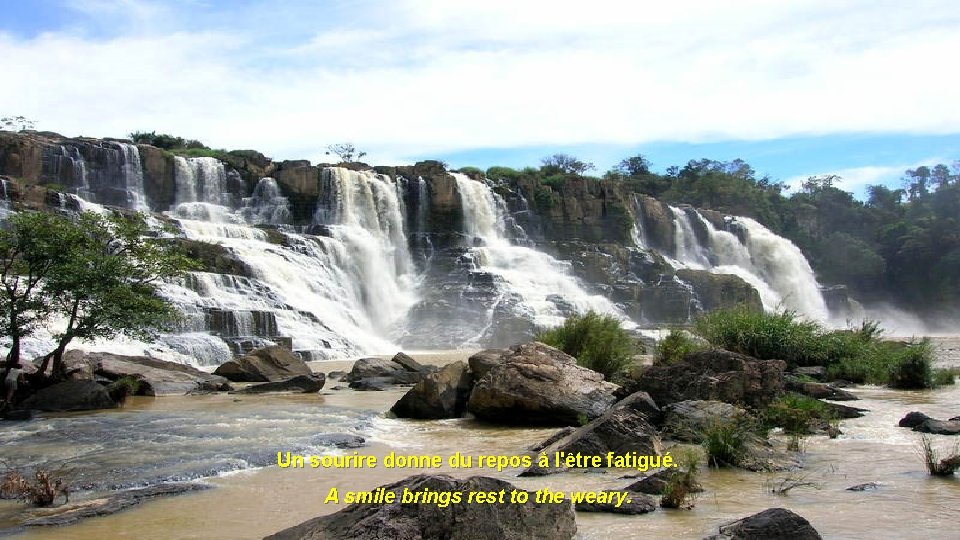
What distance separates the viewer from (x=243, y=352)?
24.7 metres

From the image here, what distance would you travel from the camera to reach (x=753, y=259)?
Result: 194 ft

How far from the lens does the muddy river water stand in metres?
5.73

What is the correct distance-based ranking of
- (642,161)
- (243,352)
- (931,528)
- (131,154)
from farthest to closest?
1. (642,161)
2. (131,154)
3. (243,352)
4. (931,528)

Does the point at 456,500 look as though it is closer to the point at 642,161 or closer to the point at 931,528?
the point at 931,528

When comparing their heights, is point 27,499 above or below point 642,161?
below

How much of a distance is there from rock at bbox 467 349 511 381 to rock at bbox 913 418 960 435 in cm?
588

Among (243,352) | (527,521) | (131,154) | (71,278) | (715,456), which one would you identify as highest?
(131,154)

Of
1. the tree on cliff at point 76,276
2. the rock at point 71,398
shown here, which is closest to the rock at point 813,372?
the tree on cliff at point 76,276

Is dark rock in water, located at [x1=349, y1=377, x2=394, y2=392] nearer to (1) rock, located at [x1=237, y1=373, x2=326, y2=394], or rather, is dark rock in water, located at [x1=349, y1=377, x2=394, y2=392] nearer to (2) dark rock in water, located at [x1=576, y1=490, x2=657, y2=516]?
(1) rock, located at [x1=237, y1=373, x2=326, y2=394]

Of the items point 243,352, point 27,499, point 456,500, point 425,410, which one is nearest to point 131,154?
point 243,352

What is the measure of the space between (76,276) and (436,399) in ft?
20.4

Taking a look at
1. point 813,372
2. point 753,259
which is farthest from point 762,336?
point 753,259

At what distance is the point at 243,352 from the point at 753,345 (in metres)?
15.6

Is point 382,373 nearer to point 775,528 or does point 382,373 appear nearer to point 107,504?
point 107,504
